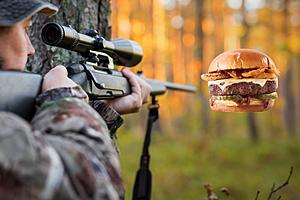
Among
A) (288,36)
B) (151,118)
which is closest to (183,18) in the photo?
(288,36)

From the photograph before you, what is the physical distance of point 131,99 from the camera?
2348 mm

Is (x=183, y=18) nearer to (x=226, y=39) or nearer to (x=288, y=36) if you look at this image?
(x=226, y=39)

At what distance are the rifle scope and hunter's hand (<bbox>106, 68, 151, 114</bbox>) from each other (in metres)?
0.09

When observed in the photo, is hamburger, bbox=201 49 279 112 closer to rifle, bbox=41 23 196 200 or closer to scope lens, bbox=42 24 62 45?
rifle, bbox=41 23 196 200

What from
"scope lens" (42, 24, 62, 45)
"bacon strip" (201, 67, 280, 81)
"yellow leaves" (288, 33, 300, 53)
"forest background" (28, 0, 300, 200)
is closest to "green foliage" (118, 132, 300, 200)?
"forest background" (28, 0, 300, 200)

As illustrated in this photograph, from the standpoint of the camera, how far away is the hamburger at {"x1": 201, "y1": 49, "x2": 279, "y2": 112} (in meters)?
1.91

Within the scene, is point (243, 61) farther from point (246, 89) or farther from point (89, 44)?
point (89, 44)

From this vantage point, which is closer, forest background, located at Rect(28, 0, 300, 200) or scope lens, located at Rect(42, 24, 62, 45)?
scope lens, located at Rect(42, 24, 62, 45)

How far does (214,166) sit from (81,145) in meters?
9.78

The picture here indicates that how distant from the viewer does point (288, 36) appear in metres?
17.2

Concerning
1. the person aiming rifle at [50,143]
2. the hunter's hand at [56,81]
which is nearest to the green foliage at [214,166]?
the hunter's hand at [56,81]

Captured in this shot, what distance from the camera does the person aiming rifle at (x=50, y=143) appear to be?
118 cm

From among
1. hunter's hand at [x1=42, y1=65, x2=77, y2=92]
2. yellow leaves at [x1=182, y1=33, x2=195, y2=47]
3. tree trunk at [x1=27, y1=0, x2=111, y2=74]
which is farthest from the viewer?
yellow leaves at [x1=182, y1=33, x2=195, y2=47]

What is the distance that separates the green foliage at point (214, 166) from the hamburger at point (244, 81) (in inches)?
209
